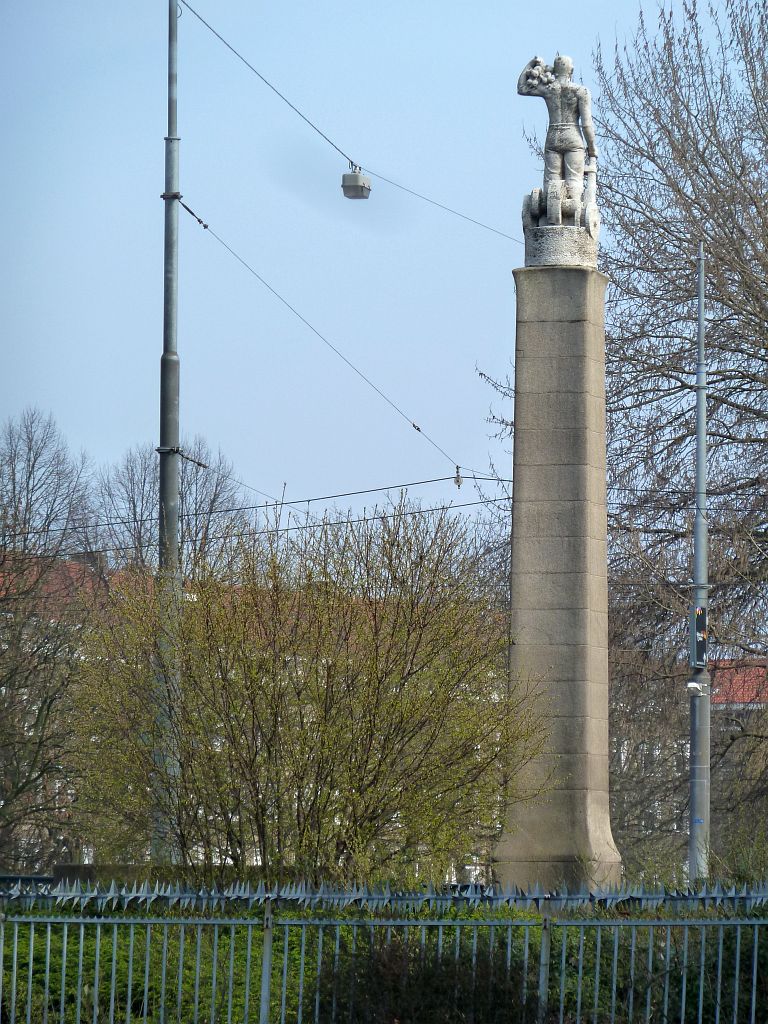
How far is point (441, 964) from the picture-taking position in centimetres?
853

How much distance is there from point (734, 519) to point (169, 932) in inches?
575

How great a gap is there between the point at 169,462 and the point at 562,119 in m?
5.07

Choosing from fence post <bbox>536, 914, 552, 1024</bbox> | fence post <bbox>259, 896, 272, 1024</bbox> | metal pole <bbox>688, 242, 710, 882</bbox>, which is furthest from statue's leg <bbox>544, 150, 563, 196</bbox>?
fence post <bbox>259, 896, 272, 1024</bbox>

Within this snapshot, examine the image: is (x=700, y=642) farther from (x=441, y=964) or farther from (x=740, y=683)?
(x=441, y=964)

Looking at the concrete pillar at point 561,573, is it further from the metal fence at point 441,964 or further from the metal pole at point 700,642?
the metal fence at point 441,964

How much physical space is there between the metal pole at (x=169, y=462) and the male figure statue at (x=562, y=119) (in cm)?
345

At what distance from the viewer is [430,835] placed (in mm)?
14148

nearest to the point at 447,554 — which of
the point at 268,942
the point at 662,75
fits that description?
the point at 268,942

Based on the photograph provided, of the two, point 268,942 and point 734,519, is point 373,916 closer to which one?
point 268,942

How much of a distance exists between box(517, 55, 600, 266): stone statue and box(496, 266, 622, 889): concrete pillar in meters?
0.29

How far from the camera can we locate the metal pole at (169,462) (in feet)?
46.3

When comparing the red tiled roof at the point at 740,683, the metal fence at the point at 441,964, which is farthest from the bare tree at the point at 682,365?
the metal fence at the point at 441,964

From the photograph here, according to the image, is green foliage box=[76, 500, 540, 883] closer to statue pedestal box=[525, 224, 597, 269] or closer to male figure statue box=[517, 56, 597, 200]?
statue pedestal box=[525, 224, 597, 269]

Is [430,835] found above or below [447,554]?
below
